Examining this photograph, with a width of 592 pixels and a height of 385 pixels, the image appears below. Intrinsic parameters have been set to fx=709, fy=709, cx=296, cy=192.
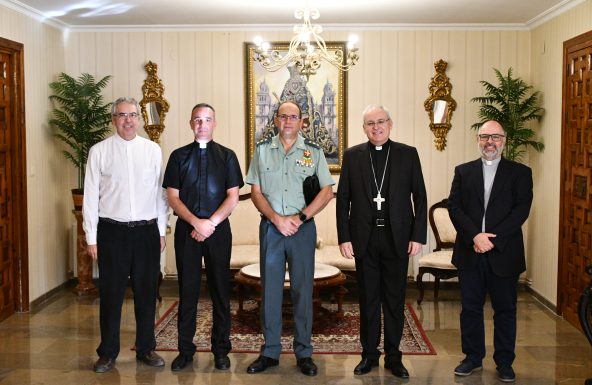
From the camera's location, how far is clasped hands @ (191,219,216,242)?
4.28 metres

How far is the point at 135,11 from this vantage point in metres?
6.47

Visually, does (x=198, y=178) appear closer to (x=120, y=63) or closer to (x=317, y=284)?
(x=317, y=284)

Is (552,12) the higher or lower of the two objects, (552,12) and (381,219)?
the higher

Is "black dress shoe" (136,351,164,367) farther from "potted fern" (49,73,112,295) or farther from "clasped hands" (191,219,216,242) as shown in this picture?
"potted fern" (49,73,112,295)

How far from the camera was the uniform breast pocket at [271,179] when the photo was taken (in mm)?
4383

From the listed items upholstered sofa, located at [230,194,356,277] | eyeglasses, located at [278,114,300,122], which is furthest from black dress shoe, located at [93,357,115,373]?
upholstered sofa, located at [230,194,356,277]

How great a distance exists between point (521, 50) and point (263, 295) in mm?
4167

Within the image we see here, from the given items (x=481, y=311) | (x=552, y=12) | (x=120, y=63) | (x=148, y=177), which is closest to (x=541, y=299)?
(x=481, y=311)

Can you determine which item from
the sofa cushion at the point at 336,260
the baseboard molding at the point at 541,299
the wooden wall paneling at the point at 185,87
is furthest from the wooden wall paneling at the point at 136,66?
the baseboard molding at the point at 541,299

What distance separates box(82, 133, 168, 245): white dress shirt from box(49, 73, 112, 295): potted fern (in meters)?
2.46

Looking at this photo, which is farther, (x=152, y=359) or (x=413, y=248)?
(x=152, y=359)

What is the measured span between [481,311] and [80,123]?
4.18 meters

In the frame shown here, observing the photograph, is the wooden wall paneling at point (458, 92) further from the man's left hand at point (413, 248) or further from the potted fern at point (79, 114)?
the potted fern at point (79, 114)

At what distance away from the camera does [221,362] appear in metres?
4.52
